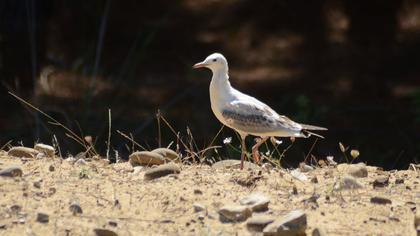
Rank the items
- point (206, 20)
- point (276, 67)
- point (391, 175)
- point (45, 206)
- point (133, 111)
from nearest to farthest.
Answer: point (45, 206) < point (391, 175) < point (133, 111) < point (276, 67) < point (206, 20)

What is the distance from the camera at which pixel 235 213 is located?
6238 millimetres

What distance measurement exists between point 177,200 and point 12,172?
3.67 feet

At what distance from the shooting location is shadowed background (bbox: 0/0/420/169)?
1305cm

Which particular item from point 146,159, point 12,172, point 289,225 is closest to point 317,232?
point 289,225

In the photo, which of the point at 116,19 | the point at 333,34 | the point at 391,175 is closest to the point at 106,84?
the point at 116,19

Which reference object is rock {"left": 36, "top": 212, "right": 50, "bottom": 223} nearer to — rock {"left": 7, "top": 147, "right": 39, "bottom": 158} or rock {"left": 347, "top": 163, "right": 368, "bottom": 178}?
rock {"left": 7, "top": 147, "right": 39, "bottom": 158}

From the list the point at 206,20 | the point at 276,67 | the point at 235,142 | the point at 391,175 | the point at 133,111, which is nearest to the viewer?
the point at 391,175

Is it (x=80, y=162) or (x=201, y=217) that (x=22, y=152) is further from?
(x=201, y=217)

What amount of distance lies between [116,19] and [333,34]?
324 cm

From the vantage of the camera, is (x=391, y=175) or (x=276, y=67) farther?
(x=276, y=67)

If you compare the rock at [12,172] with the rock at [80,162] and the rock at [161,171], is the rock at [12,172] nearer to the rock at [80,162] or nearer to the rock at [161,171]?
the rock at [80,162]

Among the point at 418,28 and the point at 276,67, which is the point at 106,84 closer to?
the point at 276,67

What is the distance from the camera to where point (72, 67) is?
15.1 m

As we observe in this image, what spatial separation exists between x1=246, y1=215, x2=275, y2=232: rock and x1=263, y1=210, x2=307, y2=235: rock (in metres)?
0.05
